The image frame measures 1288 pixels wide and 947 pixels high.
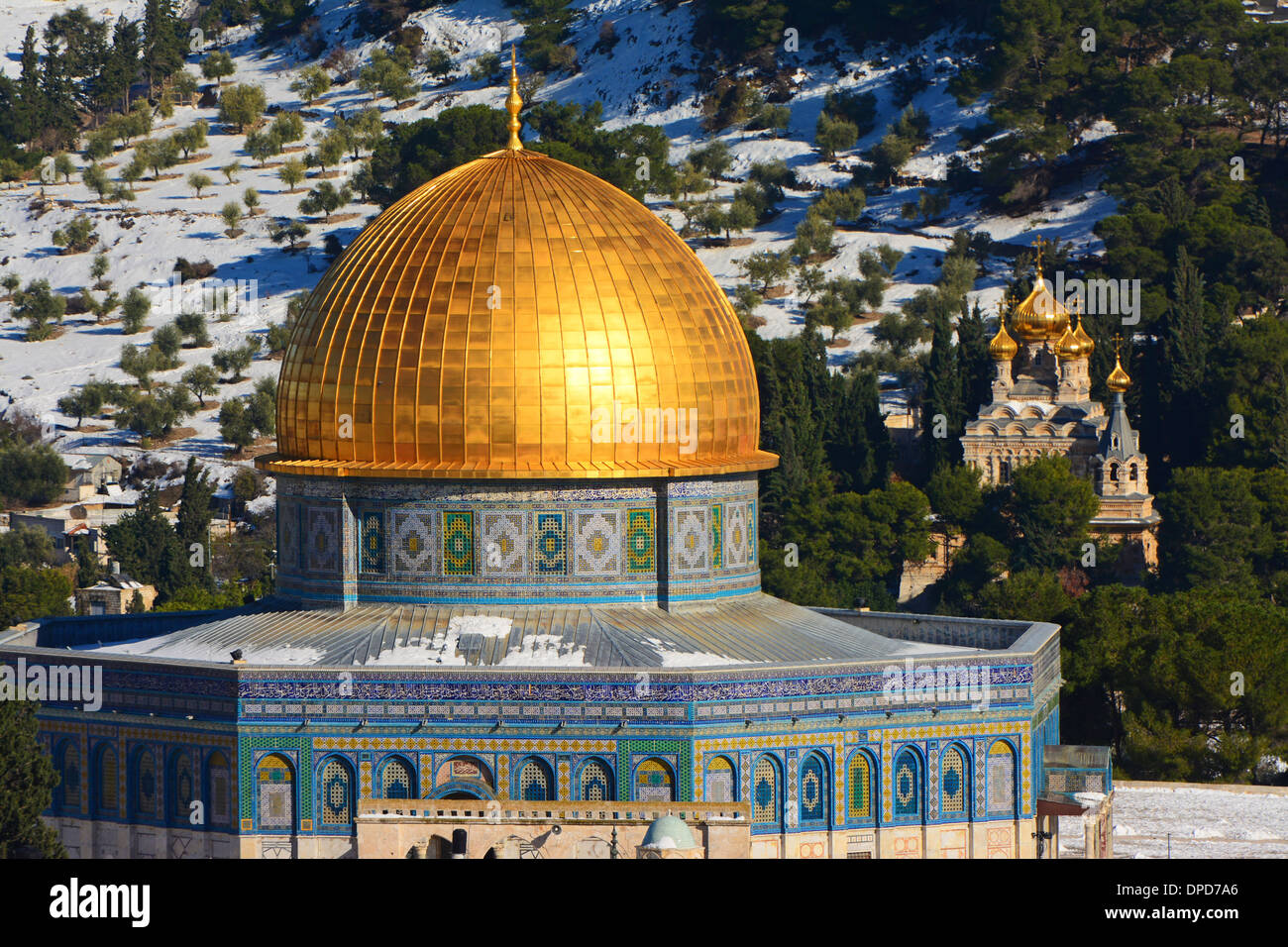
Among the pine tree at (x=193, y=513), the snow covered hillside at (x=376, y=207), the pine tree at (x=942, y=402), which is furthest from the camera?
the snow covered hillside at (x=376, y=207)

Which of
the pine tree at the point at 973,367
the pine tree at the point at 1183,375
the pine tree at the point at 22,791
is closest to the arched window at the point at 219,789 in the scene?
the pine tree at the point at 22,791

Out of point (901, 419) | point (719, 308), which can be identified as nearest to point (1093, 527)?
point (901, 419)

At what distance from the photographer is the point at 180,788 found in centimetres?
3700

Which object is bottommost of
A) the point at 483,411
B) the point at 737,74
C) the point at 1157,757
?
the point at 1157,757

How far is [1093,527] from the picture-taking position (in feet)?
242

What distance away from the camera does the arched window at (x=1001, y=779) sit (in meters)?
37.4

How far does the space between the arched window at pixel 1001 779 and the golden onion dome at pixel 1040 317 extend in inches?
1762

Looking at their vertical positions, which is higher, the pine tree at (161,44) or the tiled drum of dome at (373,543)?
the pine tree at (161,44)

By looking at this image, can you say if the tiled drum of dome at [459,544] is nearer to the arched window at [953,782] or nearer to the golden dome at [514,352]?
the golden dome at [514,352]

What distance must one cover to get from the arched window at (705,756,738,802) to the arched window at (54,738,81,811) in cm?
730

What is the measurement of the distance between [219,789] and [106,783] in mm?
1719

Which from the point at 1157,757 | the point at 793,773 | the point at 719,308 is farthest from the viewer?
the point at 1157,757

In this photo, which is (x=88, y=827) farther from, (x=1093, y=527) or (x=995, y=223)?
(x=995, y=223)

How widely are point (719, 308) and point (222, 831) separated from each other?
9136 millimetres
